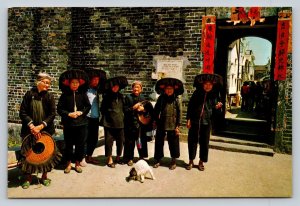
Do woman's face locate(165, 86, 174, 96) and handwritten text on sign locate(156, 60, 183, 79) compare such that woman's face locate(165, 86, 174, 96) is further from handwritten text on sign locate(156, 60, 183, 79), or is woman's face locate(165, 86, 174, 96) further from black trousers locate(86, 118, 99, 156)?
black trousers locate(86, 118, 99, 156)

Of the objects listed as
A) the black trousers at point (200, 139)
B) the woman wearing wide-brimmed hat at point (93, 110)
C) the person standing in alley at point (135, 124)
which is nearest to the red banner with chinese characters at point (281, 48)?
the black trousers at point (200, 139)

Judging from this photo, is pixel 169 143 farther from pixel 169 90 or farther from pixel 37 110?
pixel 37 110

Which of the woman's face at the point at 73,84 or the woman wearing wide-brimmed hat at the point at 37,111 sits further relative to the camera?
the woman's face at the point at 73,84

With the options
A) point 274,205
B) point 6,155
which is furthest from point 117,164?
point 274,205

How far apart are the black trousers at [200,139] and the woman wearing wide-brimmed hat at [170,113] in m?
0.24

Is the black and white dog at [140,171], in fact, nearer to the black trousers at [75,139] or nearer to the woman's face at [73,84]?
the black trousers at [75,139]

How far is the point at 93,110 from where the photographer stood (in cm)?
540

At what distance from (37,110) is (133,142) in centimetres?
166

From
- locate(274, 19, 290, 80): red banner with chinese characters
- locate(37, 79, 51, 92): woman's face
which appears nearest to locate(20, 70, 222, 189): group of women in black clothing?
locate(37, 79, 51, 92): woman's face

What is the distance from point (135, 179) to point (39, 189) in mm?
1534

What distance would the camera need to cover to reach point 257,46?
622 cm

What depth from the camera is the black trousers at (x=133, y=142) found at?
5352 mm

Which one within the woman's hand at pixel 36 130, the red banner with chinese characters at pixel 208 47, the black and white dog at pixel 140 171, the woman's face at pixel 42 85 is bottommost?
the black and white dog at pixel 140 171

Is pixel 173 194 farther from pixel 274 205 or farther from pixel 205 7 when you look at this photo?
pixel 205 7
